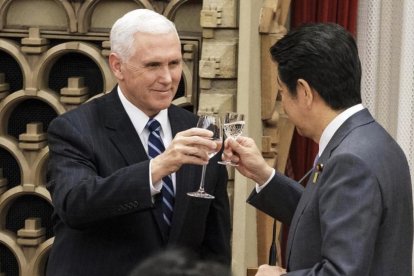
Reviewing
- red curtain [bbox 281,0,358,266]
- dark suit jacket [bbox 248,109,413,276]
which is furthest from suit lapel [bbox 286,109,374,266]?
red curtain [bbox 281,0,358,266]

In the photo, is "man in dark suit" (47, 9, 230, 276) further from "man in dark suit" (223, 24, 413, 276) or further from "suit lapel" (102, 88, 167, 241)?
"man in dark suit" (223, 24, 413, 276)

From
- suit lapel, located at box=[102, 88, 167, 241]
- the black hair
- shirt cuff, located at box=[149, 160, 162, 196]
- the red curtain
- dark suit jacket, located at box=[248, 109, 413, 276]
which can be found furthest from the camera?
the red curtain

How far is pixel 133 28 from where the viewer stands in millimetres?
2588

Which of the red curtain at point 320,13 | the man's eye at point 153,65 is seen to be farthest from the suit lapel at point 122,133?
the red curtain at point 320,13

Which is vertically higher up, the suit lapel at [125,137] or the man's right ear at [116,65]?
the man's right ear at [116,65]

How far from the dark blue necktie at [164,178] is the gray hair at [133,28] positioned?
20cm

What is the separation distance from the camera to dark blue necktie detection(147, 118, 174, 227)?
261cm

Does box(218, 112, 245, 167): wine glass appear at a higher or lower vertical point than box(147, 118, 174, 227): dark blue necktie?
higher

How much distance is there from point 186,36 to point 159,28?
99 centimetres

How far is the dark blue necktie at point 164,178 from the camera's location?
2605 millimetres

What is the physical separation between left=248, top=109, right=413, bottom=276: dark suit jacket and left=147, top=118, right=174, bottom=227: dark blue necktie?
49cm

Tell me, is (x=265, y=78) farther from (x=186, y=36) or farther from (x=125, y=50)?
(x=125, y=50)

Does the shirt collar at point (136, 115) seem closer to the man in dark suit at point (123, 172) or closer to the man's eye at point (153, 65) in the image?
the man in dark suit at point (123, 172)

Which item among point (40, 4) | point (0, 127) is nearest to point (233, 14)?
point (40, 4)
